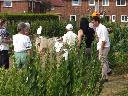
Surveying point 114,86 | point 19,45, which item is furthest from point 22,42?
point 114,86

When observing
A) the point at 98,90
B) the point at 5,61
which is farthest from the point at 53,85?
the point at 5,61

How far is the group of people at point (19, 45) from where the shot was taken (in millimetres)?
7955

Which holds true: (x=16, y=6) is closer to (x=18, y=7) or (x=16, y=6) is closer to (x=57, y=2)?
(x=18, y=7)

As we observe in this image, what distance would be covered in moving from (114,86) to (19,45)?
2.71 meters

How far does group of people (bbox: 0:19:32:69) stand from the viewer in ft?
26.1

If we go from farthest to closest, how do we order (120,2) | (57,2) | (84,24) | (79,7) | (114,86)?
(57,2) → (120,2) → (79,7) → (114,86) → (84,24)

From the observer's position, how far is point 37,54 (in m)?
7.86

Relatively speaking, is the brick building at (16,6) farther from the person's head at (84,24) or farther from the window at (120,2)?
the person's head at (84,24)

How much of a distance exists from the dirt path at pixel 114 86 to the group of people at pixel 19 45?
A: 1.91 meters

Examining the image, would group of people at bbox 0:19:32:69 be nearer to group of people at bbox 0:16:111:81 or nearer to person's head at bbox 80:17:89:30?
group of people at bbox 0:16:111:81

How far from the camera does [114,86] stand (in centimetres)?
1305

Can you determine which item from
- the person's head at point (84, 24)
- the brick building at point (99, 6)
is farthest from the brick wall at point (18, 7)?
the person's head at point (84, 24)

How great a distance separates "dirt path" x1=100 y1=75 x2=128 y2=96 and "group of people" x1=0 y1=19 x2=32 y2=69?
191 centimetres

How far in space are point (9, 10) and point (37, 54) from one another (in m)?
62.6
